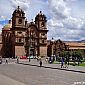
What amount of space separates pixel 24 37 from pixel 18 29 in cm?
391

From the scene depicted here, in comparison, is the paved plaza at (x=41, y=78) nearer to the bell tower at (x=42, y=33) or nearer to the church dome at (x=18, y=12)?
the church dome at (x=18, y=12)

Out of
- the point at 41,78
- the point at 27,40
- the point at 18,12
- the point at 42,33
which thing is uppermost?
the point at 18,12

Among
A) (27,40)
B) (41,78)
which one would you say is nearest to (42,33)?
(27,40)

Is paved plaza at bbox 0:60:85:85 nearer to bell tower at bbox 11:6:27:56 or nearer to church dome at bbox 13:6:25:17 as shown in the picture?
bell tower at bbox 11:6:27:56

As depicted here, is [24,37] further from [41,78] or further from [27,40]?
[41,78]

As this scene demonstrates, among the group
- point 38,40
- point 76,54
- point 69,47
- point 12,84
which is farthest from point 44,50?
point 12,84

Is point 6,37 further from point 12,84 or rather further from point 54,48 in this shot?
point 12,84

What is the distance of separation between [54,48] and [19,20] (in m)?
18.8

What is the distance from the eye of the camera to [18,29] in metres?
106

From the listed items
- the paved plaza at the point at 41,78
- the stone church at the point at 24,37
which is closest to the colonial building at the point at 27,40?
the stone church at the point at 24,37

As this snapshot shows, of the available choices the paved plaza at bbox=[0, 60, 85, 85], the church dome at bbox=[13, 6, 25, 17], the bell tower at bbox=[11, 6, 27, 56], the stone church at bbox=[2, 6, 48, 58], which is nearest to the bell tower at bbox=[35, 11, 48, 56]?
the stone church at bbox=[2, 6, 48, 58]

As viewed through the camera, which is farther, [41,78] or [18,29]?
[18,29]

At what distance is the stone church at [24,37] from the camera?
Answer: 346 ft

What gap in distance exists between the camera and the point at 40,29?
110812 mm
